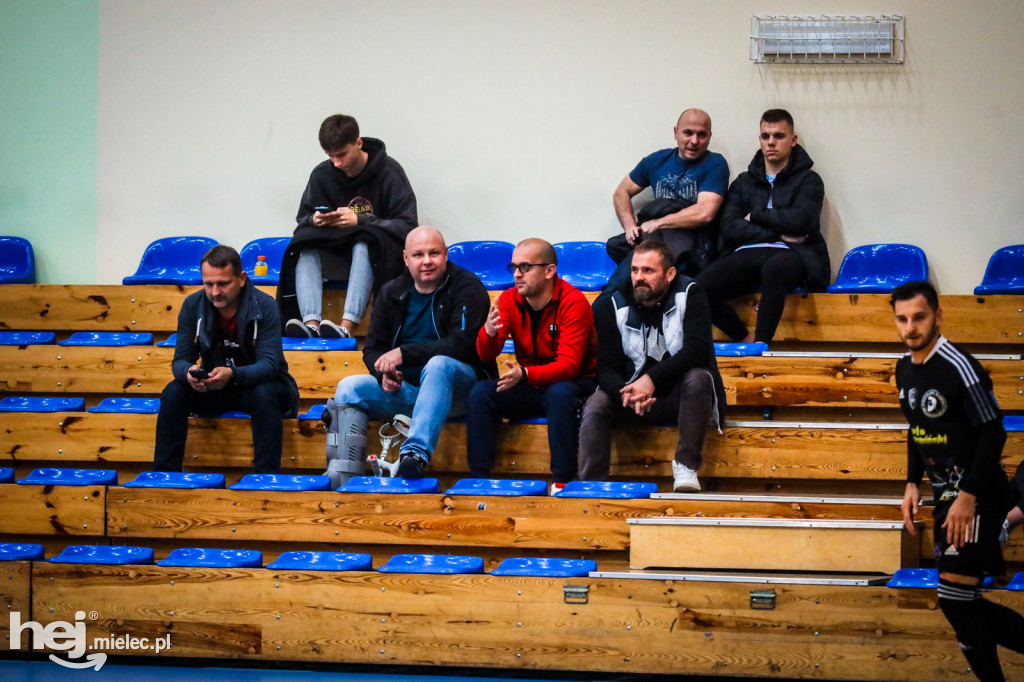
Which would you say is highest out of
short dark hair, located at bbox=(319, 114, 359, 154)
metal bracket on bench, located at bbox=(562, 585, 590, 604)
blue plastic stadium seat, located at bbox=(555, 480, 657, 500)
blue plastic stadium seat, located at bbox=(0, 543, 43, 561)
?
short dark hair, located at bbox=(319, 114, 359, 154)

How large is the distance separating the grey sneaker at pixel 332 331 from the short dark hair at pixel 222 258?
0.72m

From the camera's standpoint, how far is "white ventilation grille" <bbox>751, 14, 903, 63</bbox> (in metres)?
5.82

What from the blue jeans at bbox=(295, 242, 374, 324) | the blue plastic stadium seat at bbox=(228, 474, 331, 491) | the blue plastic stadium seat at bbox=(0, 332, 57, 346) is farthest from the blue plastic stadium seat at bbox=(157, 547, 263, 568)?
the blue plastic stadium seat at bbox=(0, 332, 57, 346)

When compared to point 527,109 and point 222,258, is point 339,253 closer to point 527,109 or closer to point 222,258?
point 222,258

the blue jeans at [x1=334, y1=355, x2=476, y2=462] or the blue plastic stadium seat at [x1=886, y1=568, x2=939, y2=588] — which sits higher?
the blue jeans at [x1=334, y1=355, x2=476, y2=462]

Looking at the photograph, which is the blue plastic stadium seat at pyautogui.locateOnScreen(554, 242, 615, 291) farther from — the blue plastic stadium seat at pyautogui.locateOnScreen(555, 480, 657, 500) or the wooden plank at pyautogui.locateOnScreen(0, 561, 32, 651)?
the wooden plank at pyautogui.locateOnScreen(0, 561, 32, 651)

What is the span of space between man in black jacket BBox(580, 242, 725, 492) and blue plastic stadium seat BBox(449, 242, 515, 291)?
1452 mm

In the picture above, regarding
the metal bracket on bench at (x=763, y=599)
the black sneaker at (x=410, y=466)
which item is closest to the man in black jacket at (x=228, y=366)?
the black sneaker at (x=410, y=466)

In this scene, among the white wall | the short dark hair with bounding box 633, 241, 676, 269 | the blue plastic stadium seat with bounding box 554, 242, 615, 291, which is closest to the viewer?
the short dark hair with bounding box 633, 241, 676, 269

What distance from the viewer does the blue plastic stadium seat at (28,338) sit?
5.41 metres

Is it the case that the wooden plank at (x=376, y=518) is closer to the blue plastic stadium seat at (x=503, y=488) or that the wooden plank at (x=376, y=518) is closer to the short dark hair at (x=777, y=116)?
the blue plastic stadium seat at (x=503, y=488)

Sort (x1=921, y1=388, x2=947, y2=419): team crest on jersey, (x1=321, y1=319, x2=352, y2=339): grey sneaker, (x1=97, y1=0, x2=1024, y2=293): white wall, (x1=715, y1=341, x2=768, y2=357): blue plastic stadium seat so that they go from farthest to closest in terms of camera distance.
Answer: (x1=97, y1=0, x2=1024, y2=293): white wall < (x1=321, y1=319, x2=352, y2=339): grey sneaker < (x1=715, y1=341, x2=768, y2=357): blue plastic stadium seat < (x1=921, y1=388, x2=947, y2=419): team crest on jersey


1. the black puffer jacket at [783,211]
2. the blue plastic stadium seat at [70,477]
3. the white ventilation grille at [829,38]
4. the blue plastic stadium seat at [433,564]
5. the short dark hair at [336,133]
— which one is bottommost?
the blue plastic stadium seat at [433,564]

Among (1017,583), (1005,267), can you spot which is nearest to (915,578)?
(1017,583)
